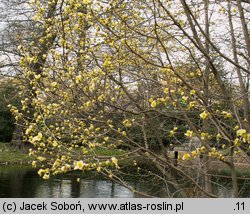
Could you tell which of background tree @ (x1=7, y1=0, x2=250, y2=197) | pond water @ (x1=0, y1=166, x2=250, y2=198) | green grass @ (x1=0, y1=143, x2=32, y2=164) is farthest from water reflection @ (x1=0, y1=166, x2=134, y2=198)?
background tree @ (x1=7, y1=0, x2=250, y2=197)

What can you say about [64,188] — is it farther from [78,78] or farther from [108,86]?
[78,78]

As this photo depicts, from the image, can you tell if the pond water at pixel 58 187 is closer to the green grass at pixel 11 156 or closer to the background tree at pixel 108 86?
the green grass at pixel 11 156

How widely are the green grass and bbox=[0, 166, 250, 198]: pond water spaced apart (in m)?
3.44

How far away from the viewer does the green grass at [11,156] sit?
1808 cm

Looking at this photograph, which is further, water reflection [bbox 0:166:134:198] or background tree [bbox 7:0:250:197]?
water reflection [bbox 0:166:134:198]

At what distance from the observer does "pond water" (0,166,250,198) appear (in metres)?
11.0

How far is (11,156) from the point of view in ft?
61.5

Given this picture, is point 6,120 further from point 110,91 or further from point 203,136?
point 203,136

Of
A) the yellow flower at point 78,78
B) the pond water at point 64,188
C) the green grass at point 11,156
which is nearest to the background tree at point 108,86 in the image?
the yellow flower at point 78,78

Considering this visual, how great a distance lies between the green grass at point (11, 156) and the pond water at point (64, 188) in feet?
11.3

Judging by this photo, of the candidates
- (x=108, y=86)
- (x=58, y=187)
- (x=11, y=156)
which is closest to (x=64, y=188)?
(x=58, y=187)

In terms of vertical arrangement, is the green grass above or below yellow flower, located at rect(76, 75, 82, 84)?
below

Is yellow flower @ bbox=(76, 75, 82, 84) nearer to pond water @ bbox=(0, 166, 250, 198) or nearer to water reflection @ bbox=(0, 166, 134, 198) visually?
pond water @ bbox=(0, 166, 250, 198)
